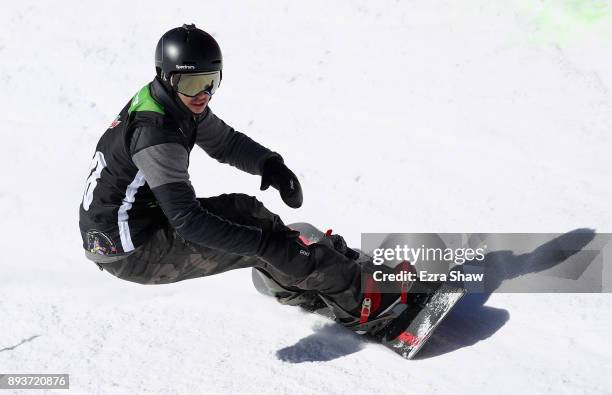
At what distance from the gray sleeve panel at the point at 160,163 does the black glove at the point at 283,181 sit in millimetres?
960

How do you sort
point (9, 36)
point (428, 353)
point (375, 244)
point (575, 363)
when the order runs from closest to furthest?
point (575, 363) < point (428, 353) < point (375, 244) < point (9, 36)

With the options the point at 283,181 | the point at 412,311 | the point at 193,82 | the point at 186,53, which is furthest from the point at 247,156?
the point at 412,311

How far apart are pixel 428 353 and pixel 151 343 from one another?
1.77 metres

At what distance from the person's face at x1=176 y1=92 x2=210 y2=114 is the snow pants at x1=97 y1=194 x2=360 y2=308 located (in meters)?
0.54

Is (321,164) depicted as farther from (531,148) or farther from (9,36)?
(9,36)

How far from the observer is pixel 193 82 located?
3799 millimetres

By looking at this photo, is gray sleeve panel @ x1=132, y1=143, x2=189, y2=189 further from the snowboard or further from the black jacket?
the snowboard

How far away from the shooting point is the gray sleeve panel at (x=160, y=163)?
3559 millimetres

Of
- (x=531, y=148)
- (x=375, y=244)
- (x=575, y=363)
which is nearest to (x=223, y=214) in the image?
(x=375, y=244)

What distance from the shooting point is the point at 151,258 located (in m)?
4.06

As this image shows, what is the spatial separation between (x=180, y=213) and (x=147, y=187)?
1.28 ft

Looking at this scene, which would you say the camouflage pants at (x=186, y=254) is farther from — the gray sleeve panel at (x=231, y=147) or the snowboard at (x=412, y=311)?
the gray sleeve panel at (x=231, y=147)

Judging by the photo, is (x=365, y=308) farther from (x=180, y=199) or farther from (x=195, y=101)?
(x=195, y=101)

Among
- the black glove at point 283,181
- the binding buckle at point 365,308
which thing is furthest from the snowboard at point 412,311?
the black glove at point 283,181
